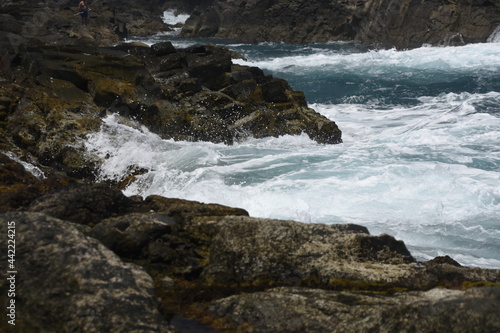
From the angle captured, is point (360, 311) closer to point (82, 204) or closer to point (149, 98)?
point (82, 204)

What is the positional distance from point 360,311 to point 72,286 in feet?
6.54

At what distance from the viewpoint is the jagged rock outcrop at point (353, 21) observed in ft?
107

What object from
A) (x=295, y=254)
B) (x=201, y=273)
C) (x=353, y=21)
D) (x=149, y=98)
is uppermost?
(x=295, y=254)

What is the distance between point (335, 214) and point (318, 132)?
16.8 ft

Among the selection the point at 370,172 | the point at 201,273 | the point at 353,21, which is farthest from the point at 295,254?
the point at 353,21

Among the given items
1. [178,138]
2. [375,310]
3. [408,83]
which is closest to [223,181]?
[178,138]

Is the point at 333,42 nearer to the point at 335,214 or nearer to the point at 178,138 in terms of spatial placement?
the point at 178,138

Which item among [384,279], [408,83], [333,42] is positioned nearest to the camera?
[384,279]

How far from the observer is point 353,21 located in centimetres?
4153

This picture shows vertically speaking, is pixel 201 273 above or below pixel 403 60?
above

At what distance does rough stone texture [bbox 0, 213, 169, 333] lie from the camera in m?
3.30

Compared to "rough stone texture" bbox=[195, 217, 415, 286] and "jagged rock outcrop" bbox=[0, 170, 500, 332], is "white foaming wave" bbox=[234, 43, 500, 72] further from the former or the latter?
"jagged rock outcrop" bbox=[0, 170, 500, 332]

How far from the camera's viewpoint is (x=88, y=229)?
4770 millimetres

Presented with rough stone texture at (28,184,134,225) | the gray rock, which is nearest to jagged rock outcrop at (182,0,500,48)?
rough stone texture at (28,184,134,225)
